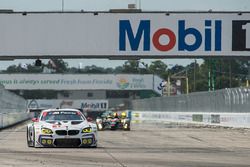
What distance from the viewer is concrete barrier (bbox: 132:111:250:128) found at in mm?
38531

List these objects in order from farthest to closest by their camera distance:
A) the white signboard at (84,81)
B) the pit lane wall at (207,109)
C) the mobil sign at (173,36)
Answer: the white signboard at (84,81), the pit lane wall at (207,109), the mobil sign at (173,36)

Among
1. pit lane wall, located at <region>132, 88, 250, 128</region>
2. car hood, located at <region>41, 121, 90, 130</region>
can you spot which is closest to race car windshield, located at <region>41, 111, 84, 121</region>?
car hood, located at <region>41, 121, 90, 130</region>

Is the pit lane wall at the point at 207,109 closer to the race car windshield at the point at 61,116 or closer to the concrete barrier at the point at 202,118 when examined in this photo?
the concrete barrier at the point at 202,118

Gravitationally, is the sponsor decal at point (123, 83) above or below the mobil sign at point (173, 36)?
below

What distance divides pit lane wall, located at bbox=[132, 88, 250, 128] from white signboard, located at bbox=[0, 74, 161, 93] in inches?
1249

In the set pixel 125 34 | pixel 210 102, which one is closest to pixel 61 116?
pixel 125 34

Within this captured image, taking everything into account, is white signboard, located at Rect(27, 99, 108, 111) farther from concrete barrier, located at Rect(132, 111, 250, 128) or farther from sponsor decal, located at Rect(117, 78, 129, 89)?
concrete barrier, located at Rect(132, 111, 250, 128)

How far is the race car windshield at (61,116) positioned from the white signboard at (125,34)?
295 inches

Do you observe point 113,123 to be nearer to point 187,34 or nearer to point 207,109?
point 187,34

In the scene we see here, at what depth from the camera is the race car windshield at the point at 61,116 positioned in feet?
71.1

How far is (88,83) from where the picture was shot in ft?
341

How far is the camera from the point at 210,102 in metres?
47.0

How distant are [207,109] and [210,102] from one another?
0.93m

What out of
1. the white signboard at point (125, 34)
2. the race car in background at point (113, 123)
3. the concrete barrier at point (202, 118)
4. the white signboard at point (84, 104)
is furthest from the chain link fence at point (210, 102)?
the white signboard at point (84, 104)
